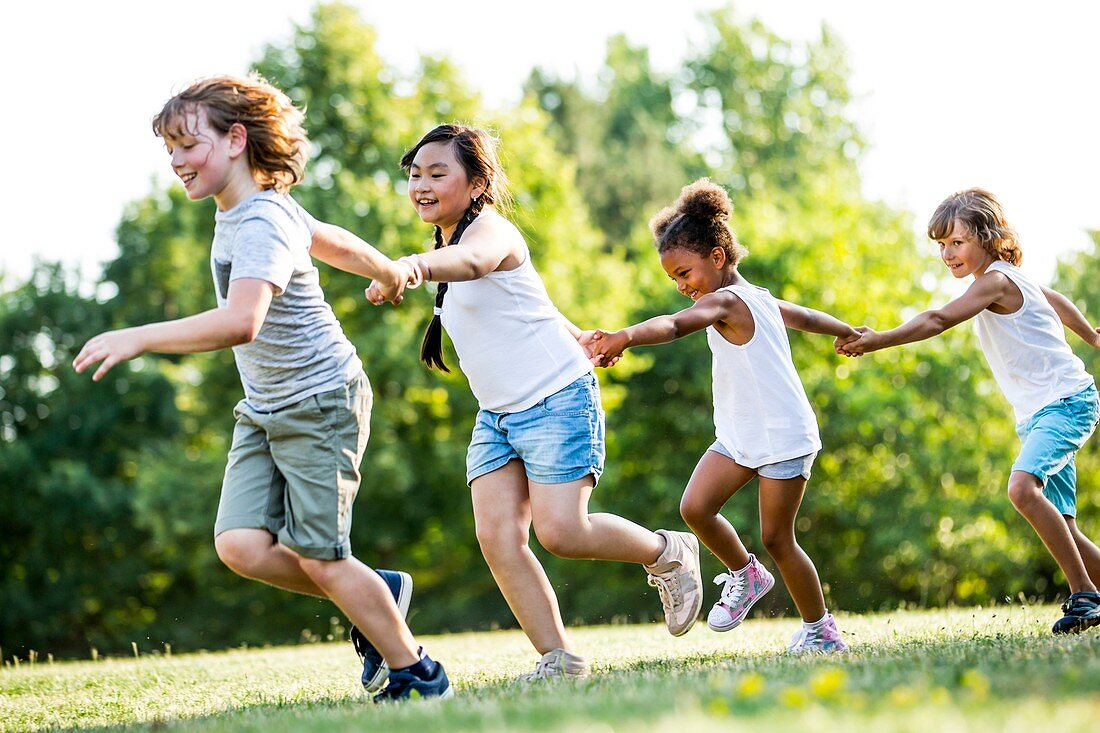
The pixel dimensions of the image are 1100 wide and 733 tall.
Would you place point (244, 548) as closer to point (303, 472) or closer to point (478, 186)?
point (303, 472)

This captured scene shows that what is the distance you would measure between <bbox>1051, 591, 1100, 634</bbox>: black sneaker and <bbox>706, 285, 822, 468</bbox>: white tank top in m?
1.37

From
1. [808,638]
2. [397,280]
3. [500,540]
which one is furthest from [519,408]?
[808,638]

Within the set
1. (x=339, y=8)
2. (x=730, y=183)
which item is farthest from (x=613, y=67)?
(x=339, y=8)

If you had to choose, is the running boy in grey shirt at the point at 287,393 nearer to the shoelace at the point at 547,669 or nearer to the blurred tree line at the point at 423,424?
the shoelace at the point at 547,669

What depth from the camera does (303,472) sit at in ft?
14.6

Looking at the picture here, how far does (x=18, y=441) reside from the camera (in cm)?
2927

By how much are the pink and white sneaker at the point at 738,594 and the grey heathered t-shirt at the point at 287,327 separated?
245cm

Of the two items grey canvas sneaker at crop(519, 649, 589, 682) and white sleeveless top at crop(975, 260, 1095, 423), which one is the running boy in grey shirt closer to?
grey canvas sneaker at crop(519, 649, 589, 682)

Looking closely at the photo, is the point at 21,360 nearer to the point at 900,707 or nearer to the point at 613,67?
the point at 613,67

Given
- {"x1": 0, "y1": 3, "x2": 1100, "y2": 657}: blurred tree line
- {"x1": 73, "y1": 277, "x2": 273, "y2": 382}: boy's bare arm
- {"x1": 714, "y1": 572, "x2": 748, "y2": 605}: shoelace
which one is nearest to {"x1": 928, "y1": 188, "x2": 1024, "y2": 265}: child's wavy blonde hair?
{"x1": 714, "y1": 572, "x2": 748, "y2": 605}: shoelace

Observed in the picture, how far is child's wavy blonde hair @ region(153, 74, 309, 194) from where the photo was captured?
14.7 ft

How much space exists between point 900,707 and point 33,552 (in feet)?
96.7

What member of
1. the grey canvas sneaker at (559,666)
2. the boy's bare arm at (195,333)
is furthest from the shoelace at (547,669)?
the boy's bare arm at (195,333)

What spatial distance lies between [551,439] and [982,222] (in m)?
2.72
